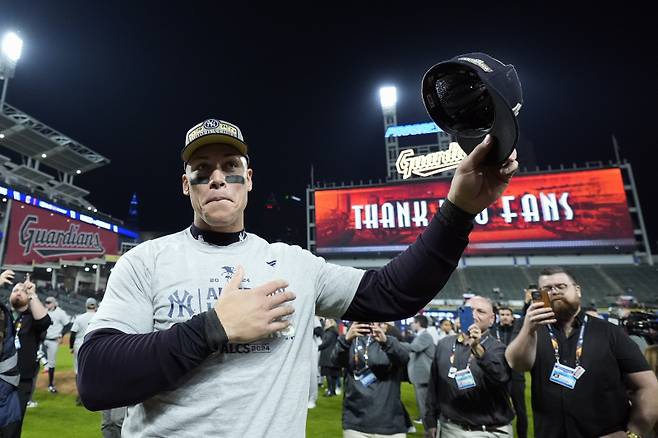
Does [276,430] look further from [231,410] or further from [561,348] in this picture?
[561,348]

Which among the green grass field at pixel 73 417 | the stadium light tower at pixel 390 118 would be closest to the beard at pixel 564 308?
the green grass field at pixel 73 417

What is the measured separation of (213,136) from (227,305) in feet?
2.36

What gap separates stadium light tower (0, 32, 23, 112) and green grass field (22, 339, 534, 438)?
42.3 metres

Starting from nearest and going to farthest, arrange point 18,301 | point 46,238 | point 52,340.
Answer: point 18,301, point 52,340, point 46,238

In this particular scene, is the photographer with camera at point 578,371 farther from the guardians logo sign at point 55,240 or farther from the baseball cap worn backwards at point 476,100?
the guardians logo sign at point 55,240

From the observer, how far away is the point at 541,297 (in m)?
3.46

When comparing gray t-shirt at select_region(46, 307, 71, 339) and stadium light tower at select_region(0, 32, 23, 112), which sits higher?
stadium light tower at select_region(0, 32, 23, 112)

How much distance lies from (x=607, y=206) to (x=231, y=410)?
127 ft

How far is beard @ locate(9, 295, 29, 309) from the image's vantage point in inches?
210

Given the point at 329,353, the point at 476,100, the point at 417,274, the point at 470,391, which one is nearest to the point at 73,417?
the point at 329,353

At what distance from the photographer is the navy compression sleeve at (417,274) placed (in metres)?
1.47

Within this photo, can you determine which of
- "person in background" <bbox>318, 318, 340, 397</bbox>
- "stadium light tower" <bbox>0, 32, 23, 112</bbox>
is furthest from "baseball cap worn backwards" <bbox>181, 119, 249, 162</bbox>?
"stadium light tower" <bbox>0, 32, 23, 112</bbox>

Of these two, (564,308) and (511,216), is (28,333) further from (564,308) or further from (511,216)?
(511,216)

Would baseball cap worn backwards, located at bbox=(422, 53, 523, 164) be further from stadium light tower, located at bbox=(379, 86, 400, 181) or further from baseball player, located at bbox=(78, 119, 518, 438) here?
stadium light tower, located at bbox=(379, 86, 400, 181)
